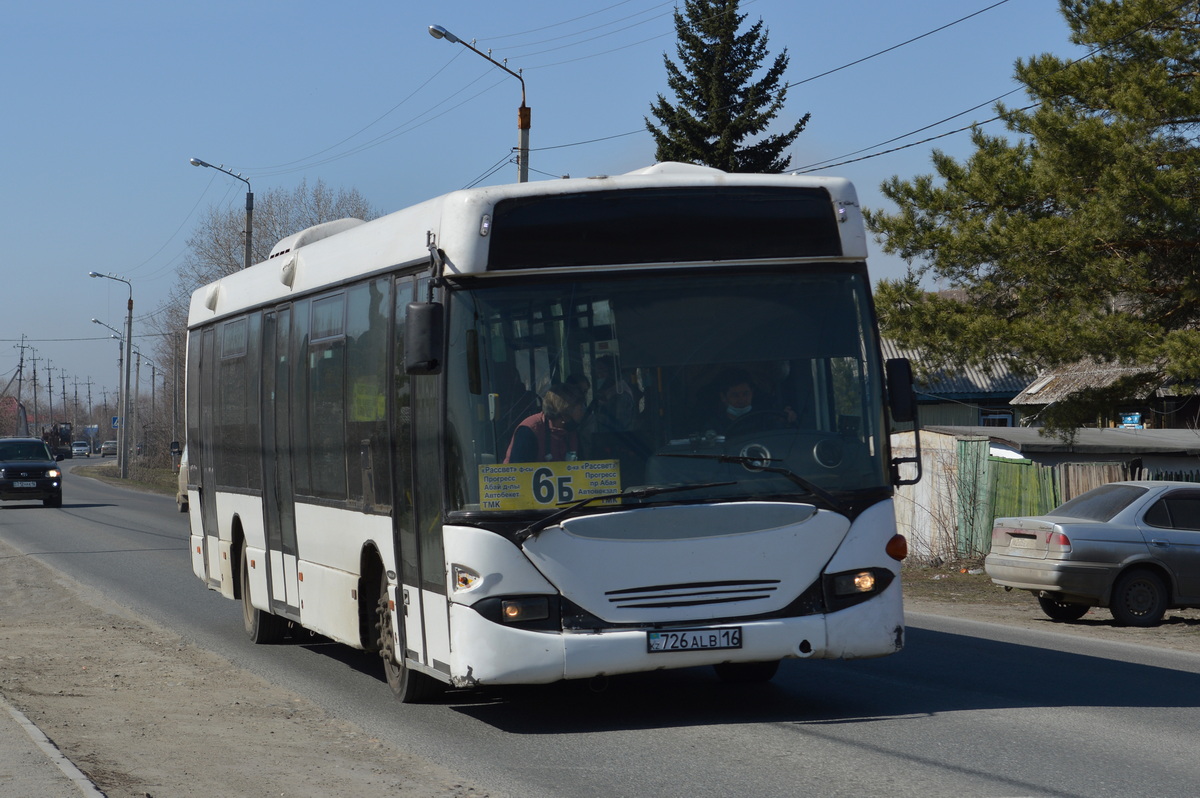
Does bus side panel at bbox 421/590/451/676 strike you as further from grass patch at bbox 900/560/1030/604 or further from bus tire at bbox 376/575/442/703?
grass patch at bbox 900/560/1030/604

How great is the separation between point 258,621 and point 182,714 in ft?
12.0

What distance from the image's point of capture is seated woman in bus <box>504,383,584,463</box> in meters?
7.65

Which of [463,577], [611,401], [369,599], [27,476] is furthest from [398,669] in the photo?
[27,476]

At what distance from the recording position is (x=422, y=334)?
24.7ft

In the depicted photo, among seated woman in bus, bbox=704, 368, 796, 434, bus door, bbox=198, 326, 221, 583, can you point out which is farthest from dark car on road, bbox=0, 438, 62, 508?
seated woman in bus, bbox=704, 368, 796, 434

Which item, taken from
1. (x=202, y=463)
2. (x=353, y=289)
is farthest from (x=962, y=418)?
(x=353, y=289)

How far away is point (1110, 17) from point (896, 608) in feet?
45.6

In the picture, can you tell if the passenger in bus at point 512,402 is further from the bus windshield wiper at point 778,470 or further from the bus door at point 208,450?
the bus door at point 208,450

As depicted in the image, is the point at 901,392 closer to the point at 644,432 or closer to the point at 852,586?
the point at 852,586

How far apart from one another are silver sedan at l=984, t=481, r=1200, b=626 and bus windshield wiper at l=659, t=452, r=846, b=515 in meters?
7.93

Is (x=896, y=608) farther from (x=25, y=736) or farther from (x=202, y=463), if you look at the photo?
(x=202, y=463)

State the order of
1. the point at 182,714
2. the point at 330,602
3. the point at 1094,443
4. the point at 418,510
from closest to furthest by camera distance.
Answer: the point at 418,510, the point at 182,714, the point at 330,602, the point at 1094,443

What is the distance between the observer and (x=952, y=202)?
66.9 feet

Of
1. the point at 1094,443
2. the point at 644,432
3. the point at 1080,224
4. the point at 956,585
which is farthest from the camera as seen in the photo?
the point at 1094,443
